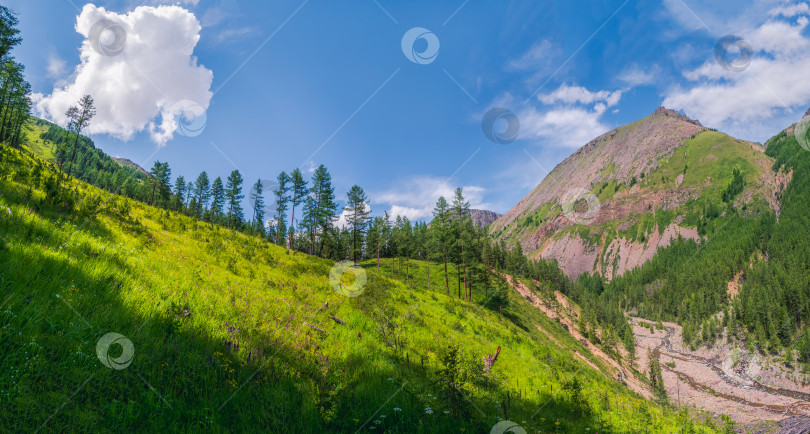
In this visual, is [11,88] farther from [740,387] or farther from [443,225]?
[740,387]

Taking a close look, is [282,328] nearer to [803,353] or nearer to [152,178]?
[152,178]

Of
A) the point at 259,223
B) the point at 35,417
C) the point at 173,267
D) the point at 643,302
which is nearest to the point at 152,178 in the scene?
the point at 259,223

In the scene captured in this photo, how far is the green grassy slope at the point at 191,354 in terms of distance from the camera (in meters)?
3.04

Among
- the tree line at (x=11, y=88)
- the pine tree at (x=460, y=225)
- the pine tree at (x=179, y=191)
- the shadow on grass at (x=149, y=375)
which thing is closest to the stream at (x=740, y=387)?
the pine tree at (x=460, y=225)

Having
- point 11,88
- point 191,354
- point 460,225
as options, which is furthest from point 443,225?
point 11,88

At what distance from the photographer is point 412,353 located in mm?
8320

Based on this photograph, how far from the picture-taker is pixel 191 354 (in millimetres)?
4121

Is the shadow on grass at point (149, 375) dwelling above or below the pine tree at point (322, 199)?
below

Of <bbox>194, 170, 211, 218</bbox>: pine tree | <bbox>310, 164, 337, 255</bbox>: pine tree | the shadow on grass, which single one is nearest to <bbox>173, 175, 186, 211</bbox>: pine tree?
<bbox>194, 170, 211, 218</bbox>: pine tree

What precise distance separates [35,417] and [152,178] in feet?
340

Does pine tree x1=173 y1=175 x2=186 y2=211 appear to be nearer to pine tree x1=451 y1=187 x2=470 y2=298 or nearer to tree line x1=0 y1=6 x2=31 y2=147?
tree line x1=0 y1=6 x2=31 y2=147

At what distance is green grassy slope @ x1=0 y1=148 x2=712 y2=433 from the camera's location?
3035mm

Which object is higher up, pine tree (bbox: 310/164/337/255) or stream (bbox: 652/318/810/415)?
pine tree (bbox: 310/164/337/255)

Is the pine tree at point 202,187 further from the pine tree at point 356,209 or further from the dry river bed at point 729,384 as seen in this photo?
the dry river bed at point 729,384
